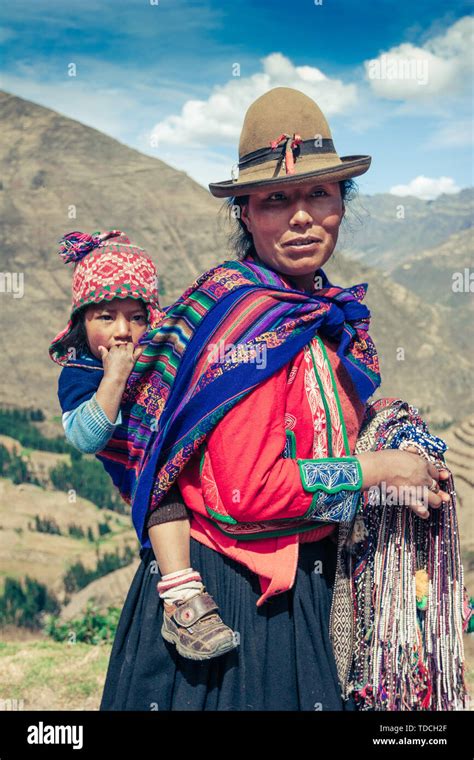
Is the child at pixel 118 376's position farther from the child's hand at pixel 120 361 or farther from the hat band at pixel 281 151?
the hat band at pixel 281 151

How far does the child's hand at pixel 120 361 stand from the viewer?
1.97 meters

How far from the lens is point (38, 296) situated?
48.3 meters

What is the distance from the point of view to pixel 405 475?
1955mm

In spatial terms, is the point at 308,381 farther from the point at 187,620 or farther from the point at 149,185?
the point at 149,185

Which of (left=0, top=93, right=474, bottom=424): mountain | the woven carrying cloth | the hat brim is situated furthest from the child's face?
(left=0, top=93, right=474, bottom=424): mountain

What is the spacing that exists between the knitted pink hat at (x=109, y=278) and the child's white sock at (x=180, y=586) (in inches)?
24.3

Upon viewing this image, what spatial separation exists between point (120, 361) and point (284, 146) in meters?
0.67

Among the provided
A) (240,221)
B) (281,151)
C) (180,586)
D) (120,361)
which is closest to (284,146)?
(281,151)

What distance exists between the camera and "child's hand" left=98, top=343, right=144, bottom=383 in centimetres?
197

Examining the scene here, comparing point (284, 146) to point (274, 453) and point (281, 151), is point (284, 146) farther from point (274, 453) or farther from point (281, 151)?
point (274, 453)

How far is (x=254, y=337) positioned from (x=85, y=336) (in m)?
0.58

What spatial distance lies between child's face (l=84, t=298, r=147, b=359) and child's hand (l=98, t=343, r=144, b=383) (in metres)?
0.07

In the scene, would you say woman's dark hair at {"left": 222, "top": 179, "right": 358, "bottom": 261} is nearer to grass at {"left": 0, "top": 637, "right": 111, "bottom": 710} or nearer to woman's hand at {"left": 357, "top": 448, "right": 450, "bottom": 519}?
Result: woman's hand at {"left": 357, "top": 448, "right": 450, "bottom": 519}

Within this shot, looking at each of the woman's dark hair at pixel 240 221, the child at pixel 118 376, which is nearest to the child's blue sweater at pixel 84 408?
the child at pixel 118 376
